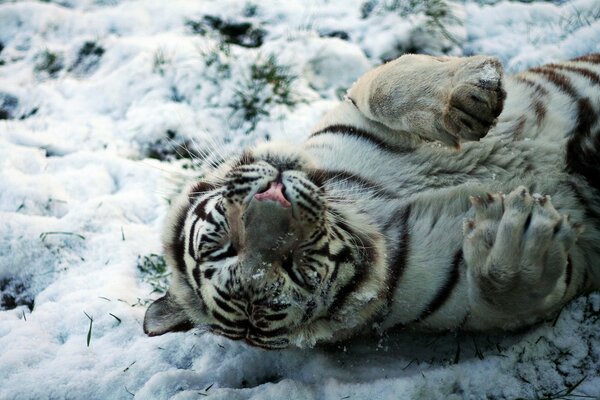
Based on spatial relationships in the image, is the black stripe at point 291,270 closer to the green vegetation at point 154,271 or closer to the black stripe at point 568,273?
the black stripe at point 568,273

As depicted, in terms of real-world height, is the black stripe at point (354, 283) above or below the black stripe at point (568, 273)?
below

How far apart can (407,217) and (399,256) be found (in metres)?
0.15

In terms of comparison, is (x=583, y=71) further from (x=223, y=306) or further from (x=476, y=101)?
(x=223, y=306)

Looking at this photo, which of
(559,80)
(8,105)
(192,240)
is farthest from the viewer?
(8,105)

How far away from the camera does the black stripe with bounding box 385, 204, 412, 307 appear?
5.65 ft

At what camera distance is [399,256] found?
69.1 inches

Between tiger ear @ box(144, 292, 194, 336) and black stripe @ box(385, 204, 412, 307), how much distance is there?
66 centimetres

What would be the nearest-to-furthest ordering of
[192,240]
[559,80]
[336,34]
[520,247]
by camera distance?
[520,247] < [192,240] < [559,80] < [336,34]

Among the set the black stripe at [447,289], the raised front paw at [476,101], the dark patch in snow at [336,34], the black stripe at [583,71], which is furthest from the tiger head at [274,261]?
A: the dark patch in snow at [336,34]

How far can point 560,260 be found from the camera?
143 cm

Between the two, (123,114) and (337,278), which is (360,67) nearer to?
(123,114)

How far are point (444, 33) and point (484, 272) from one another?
2.25m

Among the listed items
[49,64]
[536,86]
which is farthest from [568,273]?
[49,64]

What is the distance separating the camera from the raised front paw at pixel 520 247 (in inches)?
56.1
